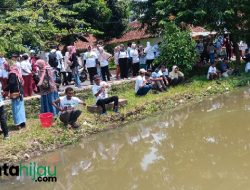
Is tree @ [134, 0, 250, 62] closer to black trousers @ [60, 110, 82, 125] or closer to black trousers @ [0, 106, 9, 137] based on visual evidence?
black trousers @ [60, 110, 82, 125]

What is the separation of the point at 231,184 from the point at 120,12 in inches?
922

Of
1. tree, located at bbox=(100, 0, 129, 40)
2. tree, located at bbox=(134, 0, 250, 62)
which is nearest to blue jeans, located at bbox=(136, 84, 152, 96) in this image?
tree, located at bbox=(134, 0, 250, 62)

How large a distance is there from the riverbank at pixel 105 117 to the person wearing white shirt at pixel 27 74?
0.97 m

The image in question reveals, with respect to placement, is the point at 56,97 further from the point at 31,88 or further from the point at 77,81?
the point at 77,81

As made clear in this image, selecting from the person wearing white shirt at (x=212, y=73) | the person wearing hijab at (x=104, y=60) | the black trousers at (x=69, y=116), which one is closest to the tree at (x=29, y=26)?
the black trousers at (x=69, y=116)

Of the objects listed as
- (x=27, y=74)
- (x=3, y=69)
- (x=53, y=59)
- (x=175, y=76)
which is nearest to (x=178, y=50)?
(x=175, y=76)

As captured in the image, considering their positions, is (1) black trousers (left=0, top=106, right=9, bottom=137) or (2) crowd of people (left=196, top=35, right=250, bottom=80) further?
(2) crowd of people (left=196, top=35, right=250, bottom=80)

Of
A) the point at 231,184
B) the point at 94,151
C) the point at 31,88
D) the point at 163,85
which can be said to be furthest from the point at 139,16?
the point at 231,184

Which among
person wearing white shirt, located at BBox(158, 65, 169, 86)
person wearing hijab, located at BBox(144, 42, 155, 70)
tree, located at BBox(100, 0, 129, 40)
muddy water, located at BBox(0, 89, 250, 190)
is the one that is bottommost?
muddy water, located at BBox(0, 89, 250, 190)

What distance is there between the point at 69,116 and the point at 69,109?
173 mm

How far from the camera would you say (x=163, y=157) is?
9.24 metres

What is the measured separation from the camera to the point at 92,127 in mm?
12039

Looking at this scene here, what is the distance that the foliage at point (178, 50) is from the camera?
1819cm

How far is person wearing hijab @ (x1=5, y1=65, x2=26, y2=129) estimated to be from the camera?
11.4 m
